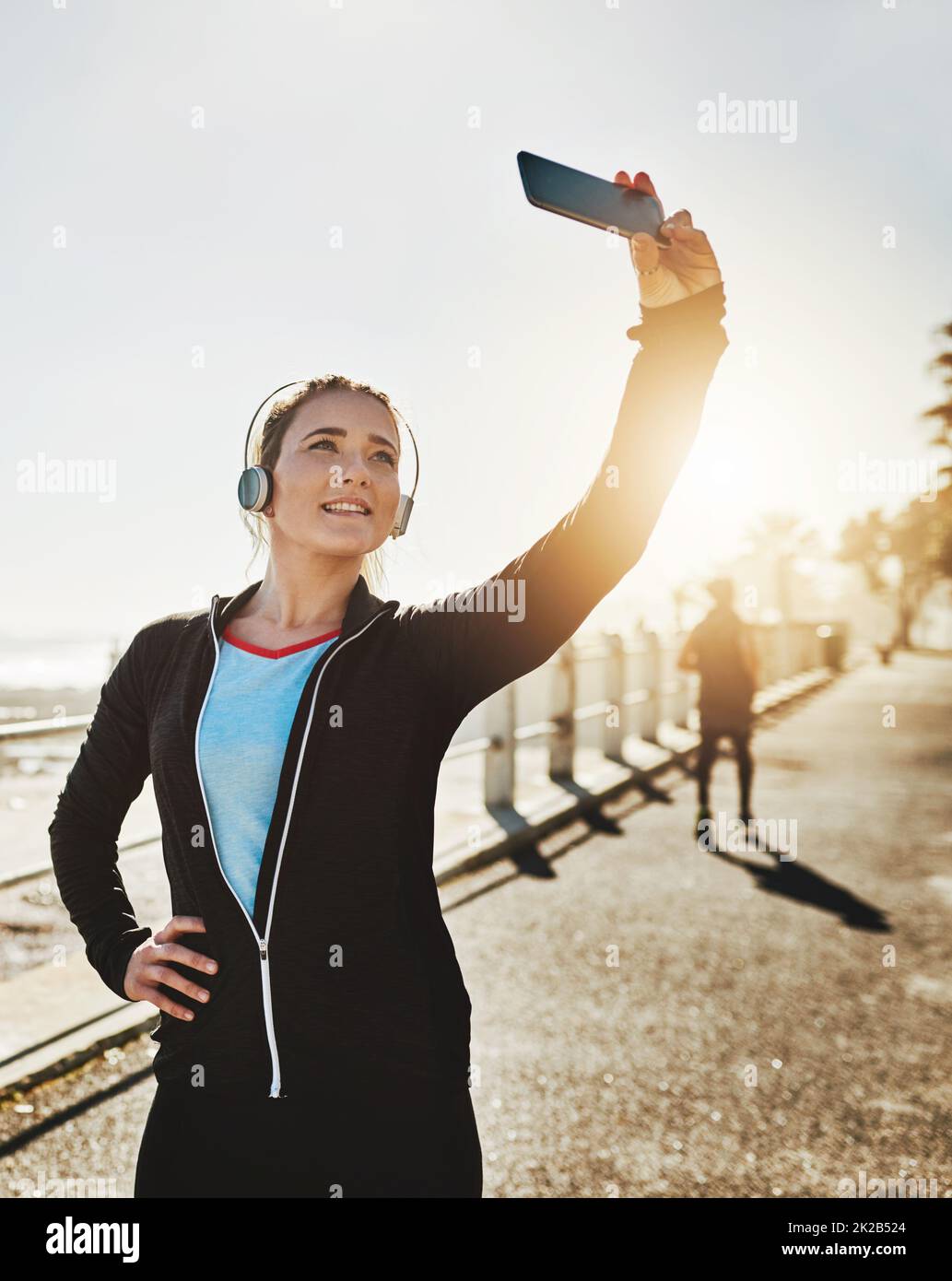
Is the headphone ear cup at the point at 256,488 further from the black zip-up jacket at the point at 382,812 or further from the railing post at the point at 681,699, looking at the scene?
the railing post at the point at 681,699

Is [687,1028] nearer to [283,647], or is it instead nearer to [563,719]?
[283,647]

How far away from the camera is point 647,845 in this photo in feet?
27.2

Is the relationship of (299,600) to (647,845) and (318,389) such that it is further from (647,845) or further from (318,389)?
(647,845)

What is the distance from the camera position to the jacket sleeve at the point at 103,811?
1.86 m

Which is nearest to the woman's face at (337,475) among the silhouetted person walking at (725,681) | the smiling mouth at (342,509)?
the smiling mouth at (342,509)

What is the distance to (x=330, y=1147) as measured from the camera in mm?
1563

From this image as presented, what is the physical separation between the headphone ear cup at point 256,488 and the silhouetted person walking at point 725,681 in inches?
298

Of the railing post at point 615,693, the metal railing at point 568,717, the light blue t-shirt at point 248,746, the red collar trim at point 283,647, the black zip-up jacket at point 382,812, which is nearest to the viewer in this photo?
the black zip-up jacket at point 382,812

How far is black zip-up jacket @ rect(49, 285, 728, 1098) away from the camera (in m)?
1.50

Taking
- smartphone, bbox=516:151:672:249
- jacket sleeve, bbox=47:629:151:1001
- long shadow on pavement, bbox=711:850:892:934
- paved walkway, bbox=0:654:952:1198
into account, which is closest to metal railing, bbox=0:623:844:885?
paved walkway, bbox=0:654:952:1198

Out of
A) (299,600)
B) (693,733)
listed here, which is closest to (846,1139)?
(299,600)

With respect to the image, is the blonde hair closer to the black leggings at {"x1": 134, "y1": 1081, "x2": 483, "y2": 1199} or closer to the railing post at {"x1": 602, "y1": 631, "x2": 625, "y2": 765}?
the black leggings at {"x1": 134, "y1": 1081, "x2": 483, "y2": 1199}

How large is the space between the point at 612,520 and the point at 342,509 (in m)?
0.52
